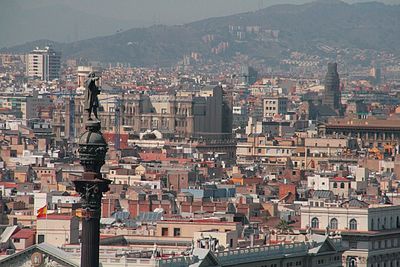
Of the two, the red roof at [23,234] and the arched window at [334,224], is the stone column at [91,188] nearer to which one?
the red roof at [23,234]

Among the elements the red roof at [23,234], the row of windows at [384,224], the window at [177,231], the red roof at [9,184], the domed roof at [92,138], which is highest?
the domed roof at [92,138]

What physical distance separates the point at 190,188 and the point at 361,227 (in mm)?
19601

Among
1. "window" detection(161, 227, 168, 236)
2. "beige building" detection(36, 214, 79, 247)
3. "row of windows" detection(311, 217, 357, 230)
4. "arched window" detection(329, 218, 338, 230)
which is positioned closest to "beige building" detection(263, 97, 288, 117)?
"row of windows" detection(311, 217, 357, 230)

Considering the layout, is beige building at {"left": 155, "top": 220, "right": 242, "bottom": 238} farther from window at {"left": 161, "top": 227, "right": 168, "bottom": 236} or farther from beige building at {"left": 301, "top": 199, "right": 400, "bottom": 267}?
beige building at {"left": 301, "top": 199, "right": 400, "bottom": 267}

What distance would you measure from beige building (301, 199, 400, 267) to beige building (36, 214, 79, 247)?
1005cm

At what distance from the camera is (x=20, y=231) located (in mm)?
46406

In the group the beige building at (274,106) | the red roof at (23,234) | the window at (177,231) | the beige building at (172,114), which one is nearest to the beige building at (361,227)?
the window at (177,231)

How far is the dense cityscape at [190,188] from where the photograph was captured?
3906 centimetres

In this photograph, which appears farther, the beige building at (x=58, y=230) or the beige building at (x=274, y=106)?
A: the beige building at (x=274, y=106)

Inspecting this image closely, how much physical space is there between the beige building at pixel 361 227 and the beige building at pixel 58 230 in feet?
33.0

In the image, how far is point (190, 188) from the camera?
7500cm

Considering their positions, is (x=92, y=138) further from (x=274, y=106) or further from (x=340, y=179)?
(x=274, y=106)

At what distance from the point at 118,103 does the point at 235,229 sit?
99.2m

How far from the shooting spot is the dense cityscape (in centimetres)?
3906
